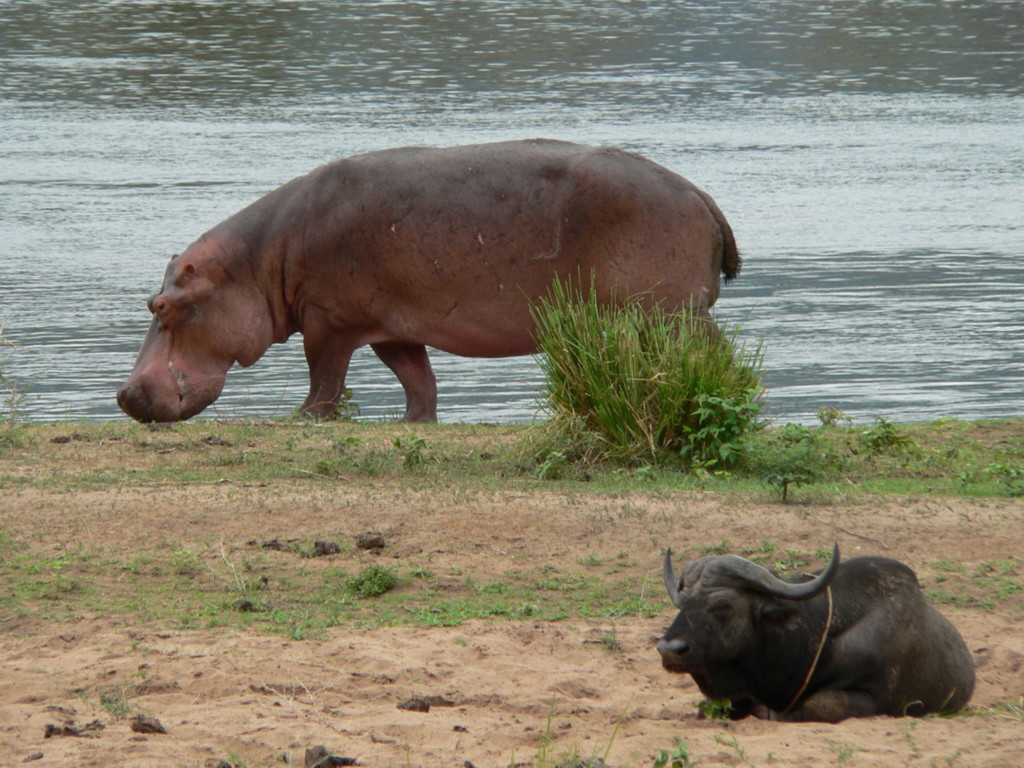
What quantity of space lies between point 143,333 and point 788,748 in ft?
32.9

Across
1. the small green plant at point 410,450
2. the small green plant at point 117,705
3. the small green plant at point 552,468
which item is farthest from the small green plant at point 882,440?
the small green plant at point 117,705

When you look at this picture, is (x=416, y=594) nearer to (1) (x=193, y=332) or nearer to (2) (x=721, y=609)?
(2) (x=721, y=609)

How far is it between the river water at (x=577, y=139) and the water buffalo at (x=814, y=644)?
165 inches

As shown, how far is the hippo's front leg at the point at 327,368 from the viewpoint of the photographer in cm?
1072

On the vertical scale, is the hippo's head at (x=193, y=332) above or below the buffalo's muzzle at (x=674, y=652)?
below

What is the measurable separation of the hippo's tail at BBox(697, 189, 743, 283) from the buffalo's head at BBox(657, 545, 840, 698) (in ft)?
17.0

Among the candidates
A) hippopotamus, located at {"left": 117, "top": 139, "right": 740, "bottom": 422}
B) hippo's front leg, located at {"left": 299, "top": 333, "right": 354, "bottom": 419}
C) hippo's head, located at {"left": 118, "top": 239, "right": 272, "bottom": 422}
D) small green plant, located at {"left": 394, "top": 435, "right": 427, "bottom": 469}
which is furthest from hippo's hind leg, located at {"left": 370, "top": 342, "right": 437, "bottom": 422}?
small green plant, located at {"left": 394, "top": 435, "right": 427, "bottom": 469}

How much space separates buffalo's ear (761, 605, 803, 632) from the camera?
4.86 metres

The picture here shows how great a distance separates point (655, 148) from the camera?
69.8 feet

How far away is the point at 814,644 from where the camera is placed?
4930 mm

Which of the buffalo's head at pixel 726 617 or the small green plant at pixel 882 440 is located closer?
the buffalo's head at pixel 726 617

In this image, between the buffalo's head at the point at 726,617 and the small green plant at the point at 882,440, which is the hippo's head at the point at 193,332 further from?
the buffalo's head at the point at 726,617

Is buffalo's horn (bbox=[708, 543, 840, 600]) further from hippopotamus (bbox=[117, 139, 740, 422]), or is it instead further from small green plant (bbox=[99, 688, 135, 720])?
hippopotamus (bbox=[117, 139, 740, 422])

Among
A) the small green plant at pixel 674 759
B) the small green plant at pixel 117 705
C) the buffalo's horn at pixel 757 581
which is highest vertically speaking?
the buffalo's horn at pixel 757 581
